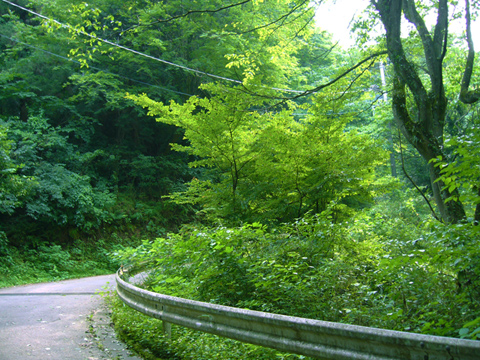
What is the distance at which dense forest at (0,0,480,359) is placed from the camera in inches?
192

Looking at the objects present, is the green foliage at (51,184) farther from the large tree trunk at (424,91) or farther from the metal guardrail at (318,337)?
the large tree trunk at (424,91)

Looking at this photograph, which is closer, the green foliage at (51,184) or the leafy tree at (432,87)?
the leafy tree at (432,87)

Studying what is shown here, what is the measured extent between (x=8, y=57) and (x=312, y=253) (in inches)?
838

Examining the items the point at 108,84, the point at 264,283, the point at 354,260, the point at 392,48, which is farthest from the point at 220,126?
the point at 108,84

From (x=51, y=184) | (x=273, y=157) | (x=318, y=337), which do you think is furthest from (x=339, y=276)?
(x=51, y=184)

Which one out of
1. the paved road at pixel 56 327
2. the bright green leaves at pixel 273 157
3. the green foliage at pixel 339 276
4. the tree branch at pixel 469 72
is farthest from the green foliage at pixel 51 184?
the tree branch at pixel 469 72

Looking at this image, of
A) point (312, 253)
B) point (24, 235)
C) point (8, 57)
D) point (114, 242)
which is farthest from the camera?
point (8, 57)

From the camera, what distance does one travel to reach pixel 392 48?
7.55 meters

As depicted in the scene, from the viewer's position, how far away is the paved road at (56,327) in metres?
5.23

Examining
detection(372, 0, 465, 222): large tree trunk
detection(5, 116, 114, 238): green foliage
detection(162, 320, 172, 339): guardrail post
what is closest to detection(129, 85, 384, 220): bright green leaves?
detection(372, 0, 465, 222): large tree trunk

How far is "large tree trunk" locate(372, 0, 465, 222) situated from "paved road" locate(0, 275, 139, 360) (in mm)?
5948

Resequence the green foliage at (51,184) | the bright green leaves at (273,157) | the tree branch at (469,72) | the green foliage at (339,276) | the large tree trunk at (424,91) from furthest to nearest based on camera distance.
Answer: the green foliage at (51,184) → the bright green leaves at (273,157) → the large tree trunk at (424,91) → the tree branch at (469,72) → the green foliage at (339,276)

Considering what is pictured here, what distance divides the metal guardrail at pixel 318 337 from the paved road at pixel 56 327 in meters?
1.53

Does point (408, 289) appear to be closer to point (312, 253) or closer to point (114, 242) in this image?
point (312, 253)
